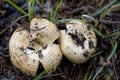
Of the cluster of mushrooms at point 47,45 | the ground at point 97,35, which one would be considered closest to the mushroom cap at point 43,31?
the cluster of mushrooms at point 47,45

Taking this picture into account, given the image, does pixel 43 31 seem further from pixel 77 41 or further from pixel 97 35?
pixel 97 35

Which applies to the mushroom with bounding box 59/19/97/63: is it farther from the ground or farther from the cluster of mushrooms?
the ground

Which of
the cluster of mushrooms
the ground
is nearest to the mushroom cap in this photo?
the cluster of mushrooms

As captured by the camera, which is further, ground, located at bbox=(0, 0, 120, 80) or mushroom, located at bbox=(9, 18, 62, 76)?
ground, located at bbox=(0, 0, 120, 80)

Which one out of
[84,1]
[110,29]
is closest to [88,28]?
[110,29]

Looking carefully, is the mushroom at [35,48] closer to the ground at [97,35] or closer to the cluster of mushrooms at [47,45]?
the cluster of mushrooms at [47,45]

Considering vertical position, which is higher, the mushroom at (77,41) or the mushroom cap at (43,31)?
the mushroom cap at (43,31)

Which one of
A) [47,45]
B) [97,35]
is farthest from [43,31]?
[97,35]

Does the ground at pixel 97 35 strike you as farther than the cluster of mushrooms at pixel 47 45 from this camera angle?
Yes
